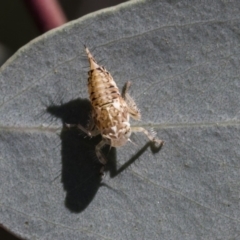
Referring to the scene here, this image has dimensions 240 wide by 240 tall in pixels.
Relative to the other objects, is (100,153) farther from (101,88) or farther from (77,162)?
(101,88)

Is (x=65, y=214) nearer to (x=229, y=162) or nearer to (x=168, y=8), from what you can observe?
(x=229, y=162)

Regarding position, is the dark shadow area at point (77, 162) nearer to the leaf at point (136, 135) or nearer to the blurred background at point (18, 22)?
the leaf at point (136, 135)

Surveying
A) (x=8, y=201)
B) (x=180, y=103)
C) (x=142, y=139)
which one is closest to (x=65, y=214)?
(x=8, y=201)

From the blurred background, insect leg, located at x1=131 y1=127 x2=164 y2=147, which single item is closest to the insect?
insect leg, located at x1=131 y1=127 x2=164 y2=147

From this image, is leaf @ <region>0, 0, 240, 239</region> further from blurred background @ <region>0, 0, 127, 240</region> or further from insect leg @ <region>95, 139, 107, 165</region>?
blurred background @ <region>0, 0, 127, 240</region>

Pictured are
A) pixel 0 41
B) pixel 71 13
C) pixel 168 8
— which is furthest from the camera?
pixel 71 13

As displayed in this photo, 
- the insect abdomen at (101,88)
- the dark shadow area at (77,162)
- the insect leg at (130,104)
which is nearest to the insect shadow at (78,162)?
the dark shadow area at (77,162)
